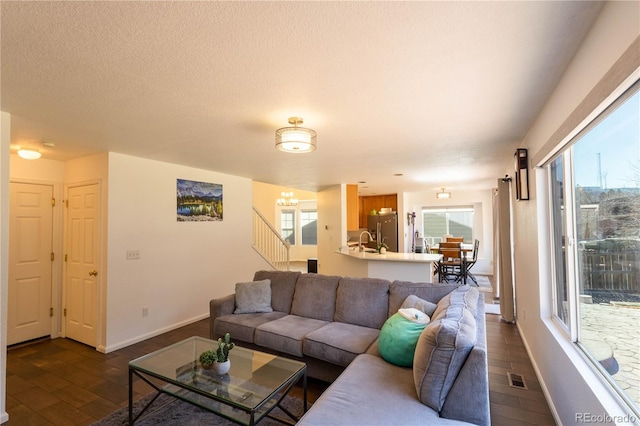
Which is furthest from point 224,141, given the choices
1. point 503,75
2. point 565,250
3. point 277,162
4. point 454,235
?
point 454,235

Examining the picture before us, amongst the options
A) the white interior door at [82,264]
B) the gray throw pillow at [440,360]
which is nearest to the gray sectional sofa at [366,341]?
the gray throw pillow at [440,360]

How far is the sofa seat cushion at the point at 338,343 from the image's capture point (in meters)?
2.46

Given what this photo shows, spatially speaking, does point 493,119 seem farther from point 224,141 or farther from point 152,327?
point 152,327

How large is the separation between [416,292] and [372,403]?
1.42 m

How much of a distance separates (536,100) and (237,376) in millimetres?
2973

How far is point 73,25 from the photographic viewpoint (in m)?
1.42

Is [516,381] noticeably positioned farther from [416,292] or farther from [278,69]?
[278,69]

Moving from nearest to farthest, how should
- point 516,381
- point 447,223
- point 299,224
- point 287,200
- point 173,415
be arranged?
point 173,415 < point 516,381 < point 447,223 < point 287,200 < point 299,224

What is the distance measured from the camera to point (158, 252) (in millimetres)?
4219

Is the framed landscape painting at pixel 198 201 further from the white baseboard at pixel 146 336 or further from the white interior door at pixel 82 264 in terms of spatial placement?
the white baseboard at pixel 146 336

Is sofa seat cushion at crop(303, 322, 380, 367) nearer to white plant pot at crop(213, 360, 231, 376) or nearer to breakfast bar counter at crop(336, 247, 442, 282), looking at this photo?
white plant pot at crop(213, 360, 231, 376)

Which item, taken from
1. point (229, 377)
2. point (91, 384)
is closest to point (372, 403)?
point (229, 377)

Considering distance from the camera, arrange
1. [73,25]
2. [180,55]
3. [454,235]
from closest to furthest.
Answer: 1. [73,25]
2. [180,55]
3. [454,235]

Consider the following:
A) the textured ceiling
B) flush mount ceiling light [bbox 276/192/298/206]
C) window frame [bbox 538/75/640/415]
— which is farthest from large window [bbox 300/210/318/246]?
window frame [bbox 538/75/640/415]
